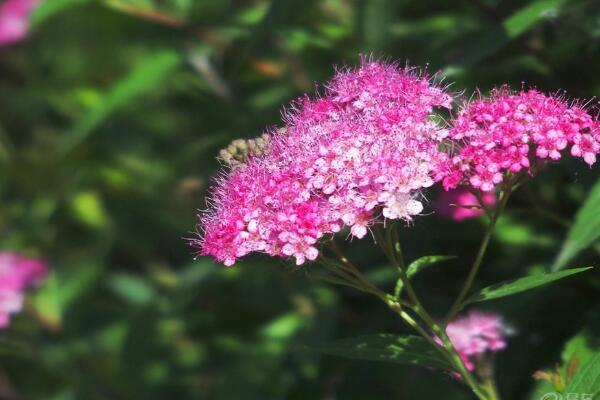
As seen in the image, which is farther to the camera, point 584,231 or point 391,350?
point 584,231

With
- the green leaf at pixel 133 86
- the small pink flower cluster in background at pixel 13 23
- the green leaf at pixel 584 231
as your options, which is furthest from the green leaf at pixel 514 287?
the small pink flower cluster in background at pixel 13 23

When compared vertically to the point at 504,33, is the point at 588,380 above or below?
below

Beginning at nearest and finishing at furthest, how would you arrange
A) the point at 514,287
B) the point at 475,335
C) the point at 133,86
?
the point at 514,287 → the point at 475,335 → the point at 133,86

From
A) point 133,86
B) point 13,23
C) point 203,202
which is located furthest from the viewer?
point 13,23

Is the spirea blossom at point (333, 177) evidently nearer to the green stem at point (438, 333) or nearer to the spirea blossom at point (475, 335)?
the green stem at point (438, 333)

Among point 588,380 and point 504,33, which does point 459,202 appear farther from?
point 588,380

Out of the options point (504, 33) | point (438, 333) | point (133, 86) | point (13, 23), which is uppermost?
point (13, 23)

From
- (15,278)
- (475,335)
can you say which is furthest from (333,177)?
(15,278)

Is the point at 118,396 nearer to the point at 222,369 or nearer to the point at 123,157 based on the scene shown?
the point at 222,369

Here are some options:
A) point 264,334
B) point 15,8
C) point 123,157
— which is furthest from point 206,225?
point 15,8
